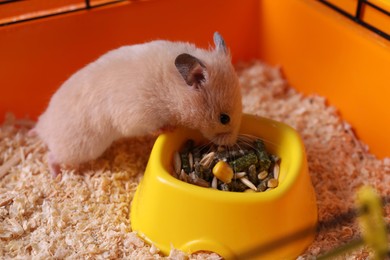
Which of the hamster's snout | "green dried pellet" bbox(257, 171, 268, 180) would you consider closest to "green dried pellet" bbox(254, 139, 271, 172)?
"green dried pellet" bbox(257, 171, 268, 180)

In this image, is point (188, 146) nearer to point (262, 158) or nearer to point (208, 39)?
point (262, 158)

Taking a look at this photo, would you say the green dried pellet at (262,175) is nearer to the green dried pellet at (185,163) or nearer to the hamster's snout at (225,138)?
the hamster's snout at (225,138)

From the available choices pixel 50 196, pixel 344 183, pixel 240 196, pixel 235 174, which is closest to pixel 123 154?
pixel 50 196

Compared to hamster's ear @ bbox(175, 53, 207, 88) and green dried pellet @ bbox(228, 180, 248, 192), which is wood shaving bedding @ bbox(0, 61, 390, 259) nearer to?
green dried pellet @ bbox(228, 180, 248, 192)

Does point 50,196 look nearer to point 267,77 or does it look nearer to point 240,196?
point 240,196

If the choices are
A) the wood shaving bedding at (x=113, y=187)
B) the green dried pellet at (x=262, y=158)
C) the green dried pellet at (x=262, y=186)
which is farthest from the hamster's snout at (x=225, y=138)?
the wood shaving bedding at (x=113, y=187)

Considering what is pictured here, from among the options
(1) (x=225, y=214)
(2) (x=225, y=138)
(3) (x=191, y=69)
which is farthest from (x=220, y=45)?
(1) (x=225, y=214)
